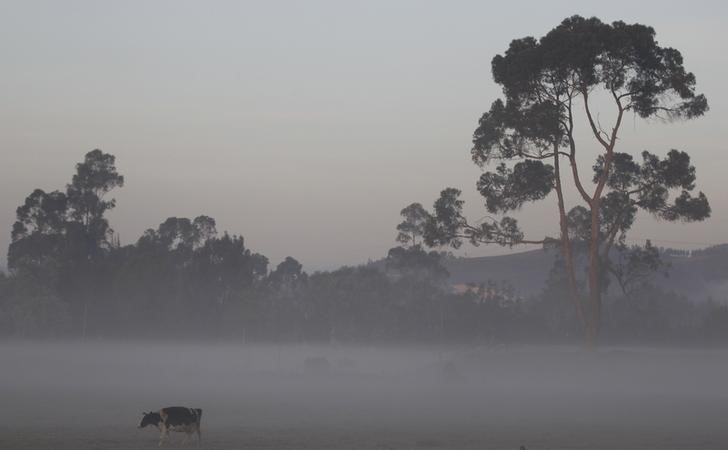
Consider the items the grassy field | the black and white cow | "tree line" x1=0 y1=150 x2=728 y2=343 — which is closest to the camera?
the black and white cow

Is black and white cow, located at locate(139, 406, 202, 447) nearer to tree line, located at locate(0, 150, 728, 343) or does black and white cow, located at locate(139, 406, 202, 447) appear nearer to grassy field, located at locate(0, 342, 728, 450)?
grassy field, located at locate(0, 342, 728, 450)

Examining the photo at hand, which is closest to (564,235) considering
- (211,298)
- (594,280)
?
(594,280)

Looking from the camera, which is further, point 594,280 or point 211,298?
point 211,298

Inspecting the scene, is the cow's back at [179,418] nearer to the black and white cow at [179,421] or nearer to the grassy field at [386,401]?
the black and white cow at [179,421]

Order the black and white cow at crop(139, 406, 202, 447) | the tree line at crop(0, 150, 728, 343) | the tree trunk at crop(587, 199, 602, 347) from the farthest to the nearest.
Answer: the tree line at crop(0, 150, 728, 343)
the tree trunk at crop(587, 199, 602, 347)
the black and white cow at crop(139, 406, 202, 447)

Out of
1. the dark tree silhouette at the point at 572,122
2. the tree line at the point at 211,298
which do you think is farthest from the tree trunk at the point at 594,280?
the tree line at the point at 211,298

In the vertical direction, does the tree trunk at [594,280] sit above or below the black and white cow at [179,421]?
above

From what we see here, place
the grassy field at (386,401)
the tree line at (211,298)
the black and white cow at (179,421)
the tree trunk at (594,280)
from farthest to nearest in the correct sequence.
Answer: the tree line at (211,298) < the tree trunk at (594,280) < the grassy field at (386,401) < the black and white cow at (179,421)

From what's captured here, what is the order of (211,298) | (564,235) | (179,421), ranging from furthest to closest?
(211,298) < (564,235) < (179,421)

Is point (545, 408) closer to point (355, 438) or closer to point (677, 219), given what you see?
point (355, 438)

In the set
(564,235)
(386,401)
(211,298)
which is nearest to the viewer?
(386,401)

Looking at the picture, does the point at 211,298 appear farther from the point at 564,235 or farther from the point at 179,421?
the point at 179,421

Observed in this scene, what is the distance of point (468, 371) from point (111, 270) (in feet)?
174

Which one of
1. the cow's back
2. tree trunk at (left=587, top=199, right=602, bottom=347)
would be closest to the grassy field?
the cow's back
